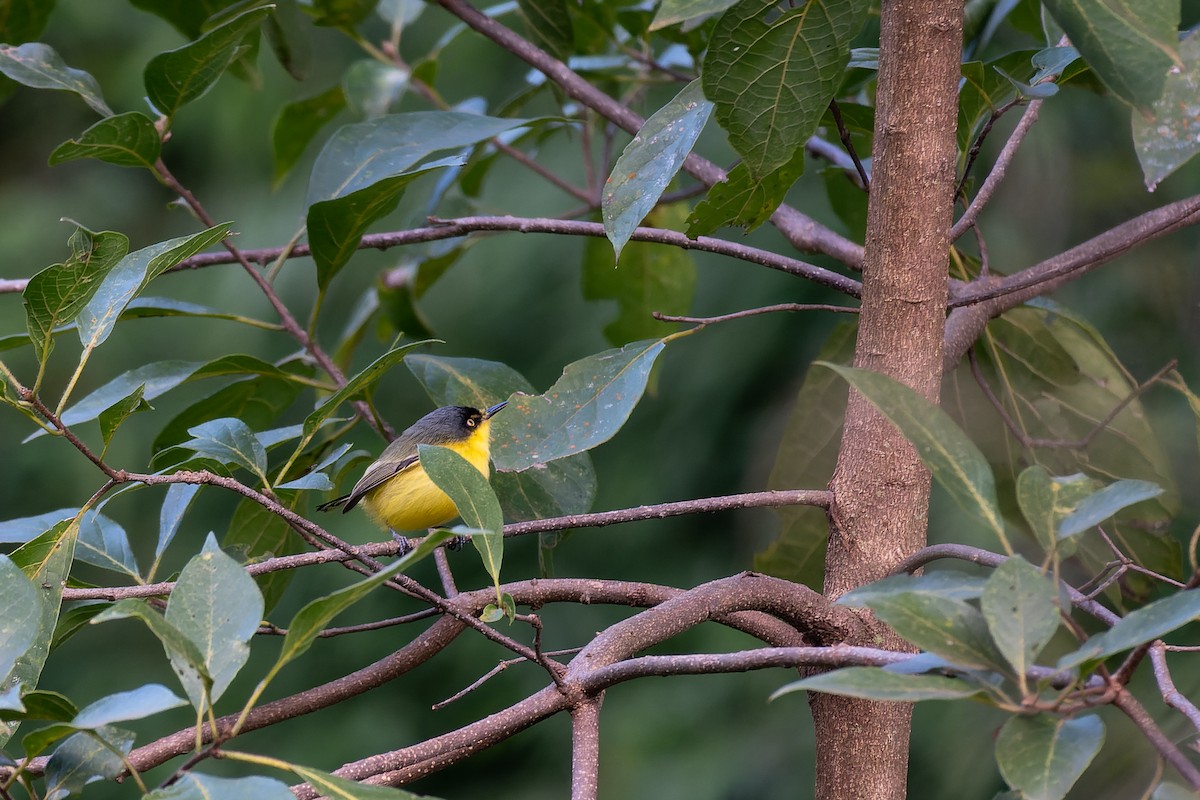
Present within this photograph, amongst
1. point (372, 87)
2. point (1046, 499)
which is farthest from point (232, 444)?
point (372, 87)

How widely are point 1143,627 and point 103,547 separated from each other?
1.17 m

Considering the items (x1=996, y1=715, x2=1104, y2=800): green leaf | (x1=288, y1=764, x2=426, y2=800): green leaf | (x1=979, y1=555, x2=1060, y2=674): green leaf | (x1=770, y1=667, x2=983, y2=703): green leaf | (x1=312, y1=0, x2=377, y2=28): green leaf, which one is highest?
(x1=312, y1=0, x2=377, y2=28): green leaf

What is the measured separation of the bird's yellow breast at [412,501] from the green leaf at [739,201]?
4.16 ft

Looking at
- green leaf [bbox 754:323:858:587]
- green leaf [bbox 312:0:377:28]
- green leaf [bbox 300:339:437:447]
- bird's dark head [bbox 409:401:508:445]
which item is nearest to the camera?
green leaf [bbox 300:339:437:447]

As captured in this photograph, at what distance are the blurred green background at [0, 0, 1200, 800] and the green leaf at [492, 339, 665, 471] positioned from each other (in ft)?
3.27

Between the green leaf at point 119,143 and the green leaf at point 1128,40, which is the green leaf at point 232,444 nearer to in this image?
the green leaf at point 119,143

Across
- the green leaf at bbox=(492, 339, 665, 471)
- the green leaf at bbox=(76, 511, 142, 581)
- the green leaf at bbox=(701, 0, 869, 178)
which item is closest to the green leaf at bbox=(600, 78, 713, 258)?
the green leaf at bbox=(701, 0, 869, 178)

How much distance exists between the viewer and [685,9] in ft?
3.17

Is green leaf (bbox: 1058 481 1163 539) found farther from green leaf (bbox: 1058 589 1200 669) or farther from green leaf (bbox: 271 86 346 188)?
green leaf (bbox: 271 86 346 188)

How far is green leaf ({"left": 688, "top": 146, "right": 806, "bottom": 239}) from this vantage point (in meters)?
1.35

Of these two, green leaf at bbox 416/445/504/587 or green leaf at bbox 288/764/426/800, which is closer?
green leaf at bbox 288/764/426/800

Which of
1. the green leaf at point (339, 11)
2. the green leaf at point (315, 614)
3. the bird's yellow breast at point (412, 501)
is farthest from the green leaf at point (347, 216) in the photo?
the bird's yellow breast at point (412, 501)

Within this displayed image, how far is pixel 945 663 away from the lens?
2.61 ft

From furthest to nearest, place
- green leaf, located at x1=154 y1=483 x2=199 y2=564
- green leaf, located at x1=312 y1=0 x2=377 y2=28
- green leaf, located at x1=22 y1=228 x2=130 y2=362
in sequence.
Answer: green leaf, located at x1=312 y1=0 x2=377 y2=28
green leaf, located at x1=154 y1=483 x2=199 y2=564
green leaf, located at x1=22 y1=228 x2=130 y2=362
